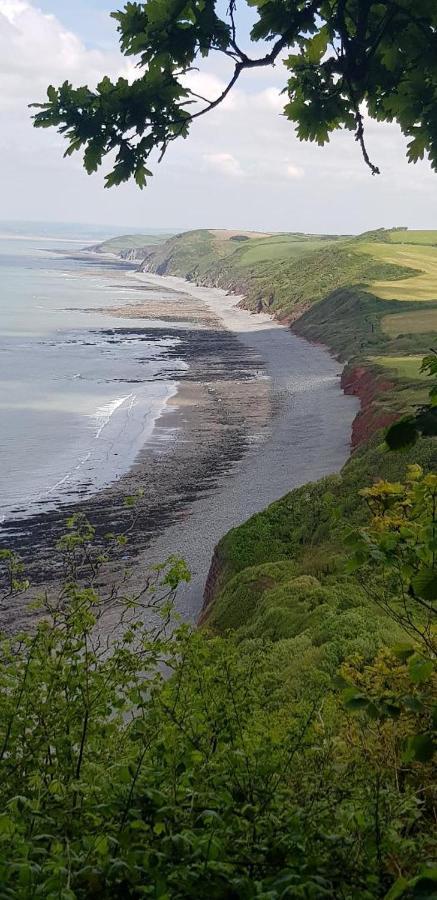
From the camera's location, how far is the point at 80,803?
509cm

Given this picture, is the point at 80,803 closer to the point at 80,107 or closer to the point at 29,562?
the point at 80,107

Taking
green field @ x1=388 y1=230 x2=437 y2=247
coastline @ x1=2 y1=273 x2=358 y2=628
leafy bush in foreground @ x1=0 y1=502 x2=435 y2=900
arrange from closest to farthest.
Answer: leafy bush in foreground @ x1=0 y1=502 x2=435 y2=900
coastline @ x1=2 y1=273 x2=358 y2=628
green field @ x1=388 y1=230 x2=437 y2=247

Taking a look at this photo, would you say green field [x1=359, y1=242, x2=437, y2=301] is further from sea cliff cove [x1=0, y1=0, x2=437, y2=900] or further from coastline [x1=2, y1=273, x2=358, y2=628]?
sea cliff cove [x1=0, y1=0, x2=437, y2=900]

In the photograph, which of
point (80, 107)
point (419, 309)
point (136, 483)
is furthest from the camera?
point (419, 309)

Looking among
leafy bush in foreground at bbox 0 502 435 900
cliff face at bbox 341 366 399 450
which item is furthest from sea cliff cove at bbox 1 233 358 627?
leafy bush in foreground at bbox 0 502 435 900

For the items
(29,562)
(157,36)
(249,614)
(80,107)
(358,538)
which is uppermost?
(157,36)

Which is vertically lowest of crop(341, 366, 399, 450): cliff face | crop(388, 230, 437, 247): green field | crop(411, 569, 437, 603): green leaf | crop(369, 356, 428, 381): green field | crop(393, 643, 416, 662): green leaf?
crop(341, 366, 399, 450): cliff face

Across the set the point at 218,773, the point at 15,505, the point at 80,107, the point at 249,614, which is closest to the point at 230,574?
the point at 249,614

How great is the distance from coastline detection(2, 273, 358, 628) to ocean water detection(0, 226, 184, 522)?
137cm

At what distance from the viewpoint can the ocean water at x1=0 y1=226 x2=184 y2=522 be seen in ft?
120

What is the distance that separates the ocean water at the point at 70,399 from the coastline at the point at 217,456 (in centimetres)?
137

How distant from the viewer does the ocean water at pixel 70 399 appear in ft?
120

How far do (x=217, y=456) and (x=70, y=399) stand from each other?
18.9m

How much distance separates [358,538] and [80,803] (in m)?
2.54
